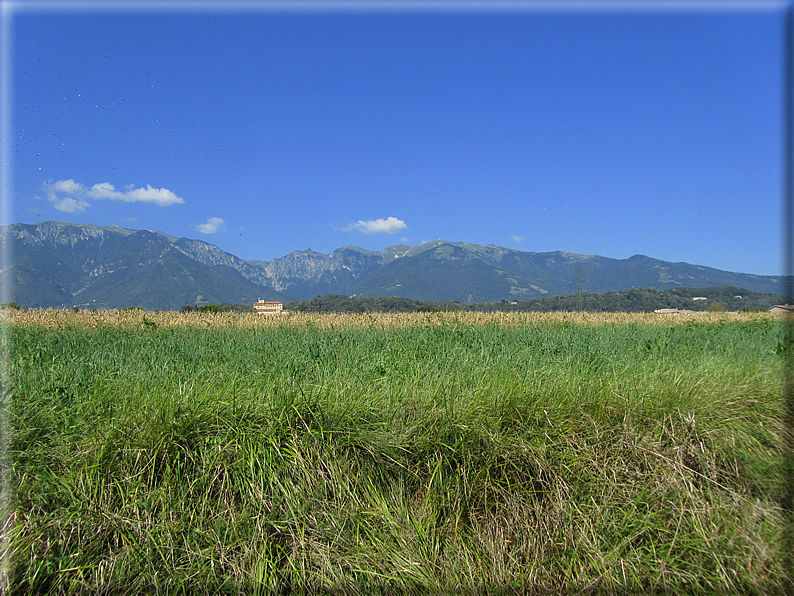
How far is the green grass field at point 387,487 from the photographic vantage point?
9.97ft

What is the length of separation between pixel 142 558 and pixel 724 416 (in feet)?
17.9

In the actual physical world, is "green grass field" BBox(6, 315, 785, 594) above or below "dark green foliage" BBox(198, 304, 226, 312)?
below

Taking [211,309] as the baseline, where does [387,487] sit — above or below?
below

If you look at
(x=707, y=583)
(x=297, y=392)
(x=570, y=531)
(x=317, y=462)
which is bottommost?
(x=707, y=583)

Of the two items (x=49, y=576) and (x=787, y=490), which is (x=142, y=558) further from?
(x=787, y=490)

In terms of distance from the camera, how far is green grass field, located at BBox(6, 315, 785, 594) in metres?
3.04

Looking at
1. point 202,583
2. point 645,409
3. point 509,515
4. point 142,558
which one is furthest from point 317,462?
point 645,409

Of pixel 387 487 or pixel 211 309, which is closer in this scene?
pixel 387 487

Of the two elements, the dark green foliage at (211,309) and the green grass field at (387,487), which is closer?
the green grass field at (387,487)

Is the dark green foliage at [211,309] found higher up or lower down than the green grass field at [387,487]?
higher up

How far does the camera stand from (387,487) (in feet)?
12.1

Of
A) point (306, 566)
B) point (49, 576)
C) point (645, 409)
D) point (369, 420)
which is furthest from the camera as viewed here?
point (645, 409)

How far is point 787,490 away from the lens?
149 inches

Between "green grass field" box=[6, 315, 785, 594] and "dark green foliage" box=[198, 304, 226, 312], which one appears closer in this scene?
"green grass field" box=[6, 315, 785, 594]
